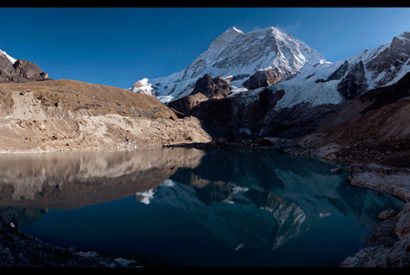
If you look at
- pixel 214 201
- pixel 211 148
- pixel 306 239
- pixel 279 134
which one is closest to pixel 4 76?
pixel 211 148

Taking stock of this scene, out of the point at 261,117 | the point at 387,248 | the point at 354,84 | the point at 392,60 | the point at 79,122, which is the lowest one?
the point at 387,248

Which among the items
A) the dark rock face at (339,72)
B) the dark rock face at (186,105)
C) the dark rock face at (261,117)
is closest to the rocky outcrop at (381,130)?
the dark rock face at (261,117)

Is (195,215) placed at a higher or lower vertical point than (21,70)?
lower

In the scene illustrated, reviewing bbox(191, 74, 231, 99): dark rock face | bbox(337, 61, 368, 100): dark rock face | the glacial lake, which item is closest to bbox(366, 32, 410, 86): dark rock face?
bbox(337, 61, 368, 100): dark rock face

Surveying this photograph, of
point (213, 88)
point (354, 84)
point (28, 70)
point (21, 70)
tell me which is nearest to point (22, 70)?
point (21, 70)

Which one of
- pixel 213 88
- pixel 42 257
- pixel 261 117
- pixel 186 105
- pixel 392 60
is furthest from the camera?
pixel 213 88

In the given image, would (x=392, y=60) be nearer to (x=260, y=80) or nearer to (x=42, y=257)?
(x=42, y=257)

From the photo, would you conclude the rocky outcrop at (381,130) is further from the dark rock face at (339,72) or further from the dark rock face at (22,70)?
the dark rock face at (22,70)

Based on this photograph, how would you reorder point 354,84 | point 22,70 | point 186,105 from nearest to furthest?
point 354,84, point 186,105, point 22,70
